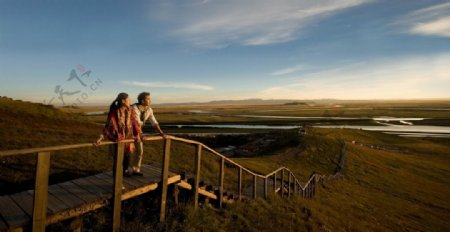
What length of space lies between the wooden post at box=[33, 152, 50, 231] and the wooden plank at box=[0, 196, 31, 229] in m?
0.19

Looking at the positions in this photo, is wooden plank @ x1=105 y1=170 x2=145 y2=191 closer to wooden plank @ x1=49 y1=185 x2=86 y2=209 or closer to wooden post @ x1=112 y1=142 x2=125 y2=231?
wooden post @ x1=112 y1=142 x2=125 y2=231

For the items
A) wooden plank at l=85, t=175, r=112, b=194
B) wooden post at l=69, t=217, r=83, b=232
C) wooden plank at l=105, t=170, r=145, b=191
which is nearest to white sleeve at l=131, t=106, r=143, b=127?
wooden plank at l=105, t=170, r=145, b=191

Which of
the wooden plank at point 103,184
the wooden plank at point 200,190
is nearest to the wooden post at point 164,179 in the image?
the wooden plank at point 200,190

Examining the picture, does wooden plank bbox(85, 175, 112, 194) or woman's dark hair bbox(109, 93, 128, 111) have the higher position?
woman's dark hair bbox(109, 93, 128, 111)

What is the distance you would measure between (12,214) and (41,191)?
912 millimetres

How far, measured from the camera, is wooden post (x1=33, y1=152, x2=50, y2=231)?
585 centimetres

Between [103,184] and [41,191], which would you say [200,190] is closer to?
[103,184]

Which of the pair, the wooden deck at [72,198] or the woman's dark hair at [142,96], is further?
the woman's dark hair at [142,96]

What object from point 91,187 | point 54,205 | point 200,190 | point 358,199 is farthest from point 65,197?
point 358,199

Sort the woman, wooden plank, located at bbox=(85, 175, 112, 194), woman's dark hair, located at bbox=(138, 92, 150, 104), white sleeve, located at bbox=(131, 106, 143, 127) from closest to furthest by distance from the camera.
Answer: wooden plank, located at bbox=(85, 175, 112, 194), the woman, white sleeve, located at bbox=(131, 106, 143, 127), woman's dark hair, located at bbox=(138, 92, 150, 104)

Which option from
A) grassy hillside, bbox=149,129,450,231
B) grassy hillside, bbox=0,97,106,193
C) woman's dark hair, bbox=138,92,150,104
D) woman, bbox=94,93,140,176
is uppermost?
woman's dark hair, bbox=138,92,150,104

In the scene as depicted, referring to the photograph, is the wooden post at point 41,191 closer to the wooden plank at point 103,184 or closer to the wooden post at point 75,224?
the wooden post at point 75,224

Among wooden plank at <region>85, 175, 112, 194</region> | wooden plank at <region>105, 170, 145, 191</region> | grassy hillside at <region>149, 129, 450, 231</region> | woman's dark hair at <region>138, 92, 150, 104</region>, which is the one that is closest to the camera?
wooden plank at <region>85, 175, 112, 194</region>

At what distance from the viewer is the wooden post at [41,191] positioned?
19.2 feet
